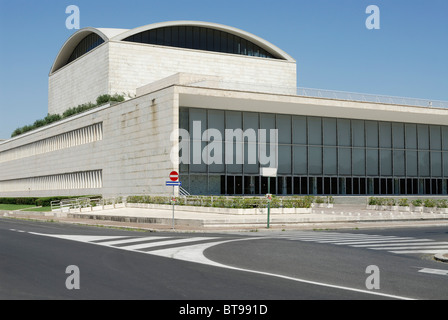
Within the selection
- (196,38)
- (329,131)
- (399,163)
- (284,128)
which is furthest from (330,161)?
(196,38)

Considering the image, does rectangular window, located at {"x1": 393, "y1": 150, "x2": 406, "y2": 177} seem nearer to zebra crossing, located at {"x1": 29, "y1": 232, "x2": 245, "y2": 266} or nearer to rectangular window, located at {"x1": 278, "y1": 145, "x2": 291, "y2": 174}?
rectangular window, located at {"x1": 278, "y1": 145, "x2": 291, "y2": 174}

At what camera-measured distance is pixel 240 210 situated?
3095 centimetres

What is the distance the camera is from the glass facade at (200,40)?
68.5 metres

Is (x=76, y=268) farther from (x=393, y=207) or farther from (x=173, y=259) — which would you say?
(x=393, y=207)

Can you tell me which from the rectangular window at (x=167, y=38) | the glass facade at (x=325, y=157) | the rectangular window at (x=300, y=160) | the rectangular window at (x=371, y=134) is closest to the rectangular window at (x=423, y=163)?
the glass facade at (x=325, y=157)

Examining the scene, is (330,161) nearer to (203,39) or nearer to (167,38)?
(203,39)

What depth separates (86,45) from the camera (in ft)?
246

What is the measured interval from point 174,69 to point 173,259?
57.1m

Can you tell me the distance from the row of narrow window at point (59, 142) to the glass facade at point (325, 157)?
13721 mm

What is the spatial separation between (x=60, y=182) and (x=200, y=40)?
26016mm

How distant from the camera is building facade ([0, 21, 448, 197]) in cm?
4400

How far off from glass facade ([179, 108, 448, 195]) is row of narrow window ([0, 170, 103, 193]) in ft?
45.3

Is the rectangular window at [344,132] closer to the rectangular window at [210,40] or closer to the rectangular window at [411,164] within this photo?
the rectangular window at [411,164]
